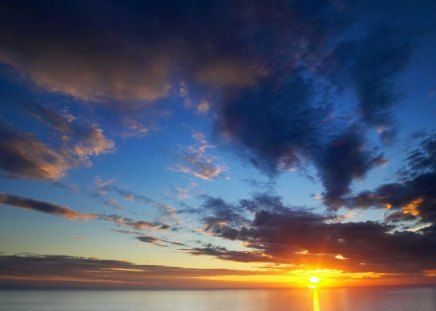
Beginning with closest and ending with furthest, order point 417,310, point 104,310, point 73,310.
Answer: point 417,310 → point 104,310 → point 73,310

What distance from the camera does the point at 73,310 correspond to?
6993 inches

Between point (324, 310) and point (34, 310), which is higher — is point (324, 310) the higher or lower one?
the higher one

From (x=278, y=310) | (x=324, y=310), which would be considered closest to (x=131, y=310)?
(x=278, y=310)

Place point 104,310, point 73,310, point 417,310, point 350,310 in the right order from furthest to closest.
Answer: point 73,310 < point 104,310 < point 350,310 < point 417,310

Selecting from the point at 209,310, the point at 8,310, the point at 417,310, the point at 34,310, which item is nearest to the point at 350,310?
the point at 417,310

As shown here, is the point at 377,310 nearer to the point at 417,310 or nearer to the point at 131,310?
the point at 417,310

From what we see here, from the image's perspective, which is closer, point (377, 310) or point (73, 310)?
point (377, 310)

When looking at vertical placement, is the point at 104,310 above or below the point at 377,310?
below

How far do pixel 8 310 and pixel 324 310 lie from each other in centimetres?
17509

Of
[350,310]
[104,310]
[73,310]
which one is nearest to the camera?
[350,310]

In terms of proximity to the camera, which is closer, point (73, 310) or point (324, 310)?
point (324, 310)

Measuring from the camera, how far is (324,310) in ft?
522

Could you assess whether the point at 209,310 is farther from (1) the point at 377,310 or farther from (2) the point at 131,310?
(1) the point at 377,310

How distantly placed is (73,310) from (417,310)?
596 feet
